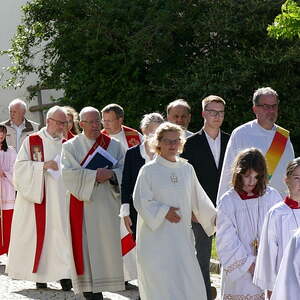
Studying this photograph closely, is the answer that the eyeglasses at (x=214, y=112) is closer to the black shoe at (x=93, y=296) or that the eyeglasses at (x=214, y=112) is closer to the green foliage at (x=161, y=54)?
the black shoe at (x=93, y=296)

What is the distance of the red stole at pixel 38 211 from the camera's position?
40.3ft

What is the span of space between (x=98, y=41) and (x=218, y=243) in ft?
43.8

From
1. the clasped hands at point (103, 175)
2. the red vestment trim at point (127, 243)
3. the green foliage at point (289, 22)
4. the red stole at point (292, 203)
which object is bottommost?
the red vestment trim at point (127, 243)

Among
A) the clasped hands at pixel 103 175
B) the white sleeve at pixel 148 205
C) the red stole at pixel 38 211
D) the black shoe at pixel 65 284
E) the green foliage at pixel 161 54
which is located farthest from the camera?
the green foliage at pixel 161 54

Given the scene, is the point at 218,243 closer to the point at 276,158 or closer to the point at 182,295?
the point at 182,295

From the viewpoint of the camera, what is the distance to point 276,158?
9.86 metres

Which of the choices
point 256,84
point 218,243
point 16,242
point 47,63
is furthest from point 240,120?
point 218,243

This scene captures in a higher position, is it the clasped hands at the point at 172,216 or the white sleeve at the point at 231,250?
the clasped hands at the point at 172,216

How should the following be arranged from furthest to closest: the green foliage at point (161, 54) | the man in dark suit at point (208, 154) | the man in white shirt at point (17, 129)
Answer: the green foliage at point (161, 54) → the man in white shirt at point (17, 129) → the man in dark suit at point (208, 154)

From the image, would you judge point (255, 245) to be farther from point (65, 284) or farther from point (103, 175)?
point (65, 284)

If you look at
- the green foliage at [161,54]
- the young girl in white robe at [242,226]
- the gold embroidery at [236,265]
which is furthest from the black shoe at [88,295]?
the green foliage at [161,54]

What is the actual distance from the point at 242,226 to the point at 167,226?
0.91 metres

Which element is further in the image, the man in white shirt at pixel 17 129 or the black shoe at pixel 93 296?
the man in white shirt at pixel 17 129

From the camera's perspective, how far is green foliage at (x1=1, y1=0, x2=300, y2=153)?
19.5m
